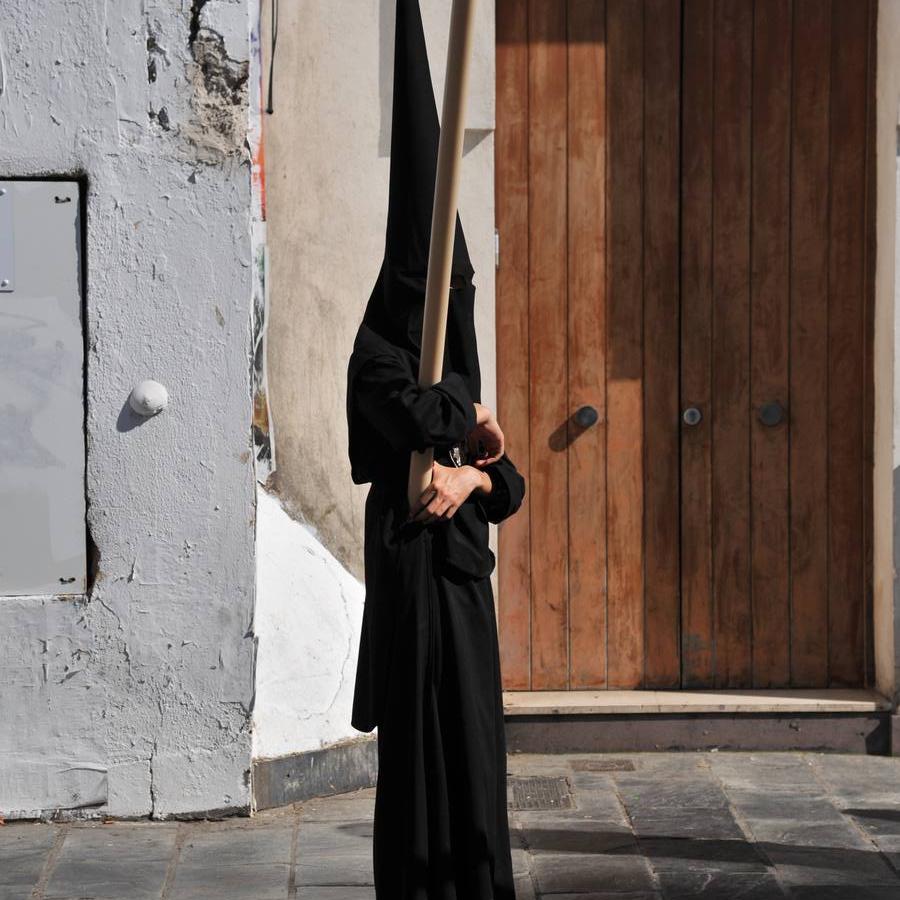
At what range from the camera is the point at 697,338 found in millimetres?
6477

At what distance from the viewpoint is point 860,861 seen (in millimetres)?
5094

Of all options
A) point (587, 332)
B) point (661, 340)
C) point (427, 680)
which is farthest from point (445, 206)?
point (661, 340)

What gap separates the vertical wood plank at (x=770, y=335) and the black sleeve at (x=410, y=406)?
9.42 ft

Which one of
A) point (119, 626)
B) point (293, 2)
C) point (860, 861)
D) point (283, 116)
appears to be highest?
point (293, 2)

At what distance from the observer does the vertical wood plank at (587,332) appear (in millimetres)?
6340

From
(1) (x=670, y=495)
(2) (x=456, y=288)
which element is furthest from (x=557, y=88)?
(2) (x=456, y=288)

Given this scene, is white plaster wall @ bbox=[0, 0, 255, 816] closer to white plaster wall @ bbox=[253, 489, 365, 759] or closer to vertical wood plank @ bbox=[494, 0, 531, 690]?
white plaster wall @ bbox=[253, 489, 365, 759]

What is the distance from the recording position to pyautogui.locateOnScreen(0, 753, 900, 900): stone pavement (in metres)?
4.88

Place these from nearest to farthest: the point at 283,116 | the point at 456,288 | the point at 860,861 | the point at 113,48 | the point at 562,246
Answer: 1. the point at 456,288
2. the point at 860,861
3. the point at 113,48
4. the point at 283,116
5. the point at 562,246

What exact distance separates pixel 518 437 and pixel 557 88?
1.46m

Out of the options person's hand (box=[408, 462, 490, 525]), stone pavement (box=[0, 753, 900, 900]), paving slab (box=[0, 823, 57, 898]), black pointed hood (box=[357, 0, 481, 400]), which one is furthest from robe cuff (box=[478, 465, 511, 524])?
paving slab (box=[0, 823, 57, 898])

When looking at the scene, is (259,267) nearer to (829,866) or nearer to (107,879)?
(107,879)

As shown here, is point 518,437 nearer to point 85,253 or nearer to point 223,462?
point 223,462

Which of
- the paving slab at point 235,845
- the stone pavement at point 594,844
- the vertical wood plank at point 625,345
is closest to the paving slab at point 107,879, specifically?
the stone pavement at point 594,844
